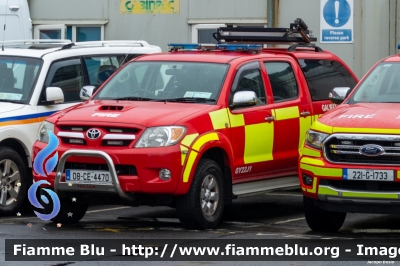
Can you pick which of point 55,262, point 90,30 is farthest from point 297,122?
point 90,30

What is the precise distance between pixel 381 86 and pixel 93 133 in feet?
9.69

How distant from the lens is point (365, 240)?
9.61 m

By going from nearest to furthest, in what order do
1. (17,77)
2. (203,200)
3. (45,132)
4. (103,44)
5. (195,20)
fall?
(203,200) → (45,132) → (17,77) → (103,44) → (195,20)

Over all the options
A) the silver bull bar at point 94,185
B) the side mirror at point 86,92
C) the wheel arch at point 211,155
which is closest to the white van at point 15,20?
the side mirror at point 86,92

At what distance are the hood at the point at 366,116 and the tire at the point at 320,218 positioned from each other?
Result: 85 centimetres

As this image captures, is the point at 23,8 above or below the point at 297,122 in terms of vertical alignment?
above

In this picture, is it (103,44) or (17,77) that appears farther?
(103,44)

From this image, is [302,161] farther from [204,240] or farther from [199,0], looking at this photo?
[199,0]

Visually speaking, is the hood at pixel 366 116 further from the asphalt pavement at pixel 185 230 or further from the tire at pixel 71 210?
the tire at pixel 71 210

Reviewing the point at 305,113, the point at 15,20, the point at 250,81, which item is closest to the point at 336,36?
the point at 15,20

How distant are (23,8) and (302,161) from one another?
7400mm

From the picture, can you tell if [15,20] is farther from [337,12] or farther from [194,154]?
[194,154]

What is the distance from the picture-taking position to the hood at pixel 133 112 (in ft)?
32.7

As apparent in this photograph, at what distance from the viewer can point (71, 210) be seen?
10836 mm
